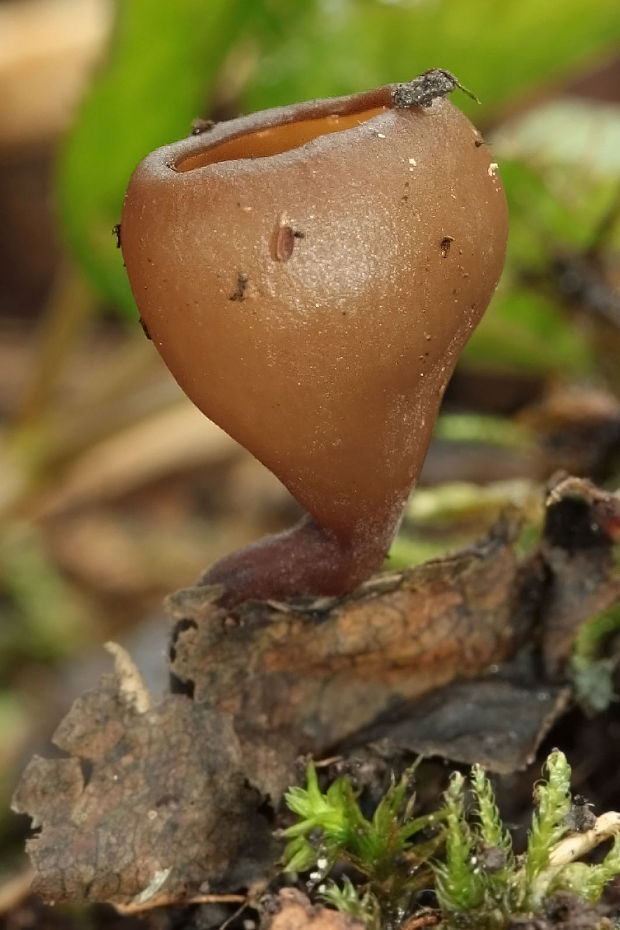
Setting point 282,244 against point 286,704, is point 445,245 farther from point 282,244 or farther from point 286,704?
point 286,704

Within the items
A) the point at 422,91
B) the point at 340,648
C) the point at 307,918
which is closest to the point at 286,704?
the point at 340,648

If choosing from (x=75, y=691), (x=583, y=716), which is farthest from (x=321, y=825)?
(x=75, y=691)

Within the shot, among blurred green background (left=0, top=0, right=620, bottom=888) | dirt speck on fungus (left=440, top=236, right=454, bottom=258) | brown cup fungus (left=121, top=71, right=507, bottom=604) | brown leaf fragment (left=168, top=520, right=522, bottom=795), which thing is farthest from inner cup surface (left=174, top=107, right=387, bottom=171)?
blurred green background (left=0, top=0, right=620, bottom=888)

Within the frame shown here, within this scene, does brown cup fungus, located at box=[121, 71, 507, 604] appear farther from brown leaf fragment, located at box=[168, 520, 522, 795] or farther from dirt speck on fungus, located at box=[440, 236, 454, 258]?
brown leaf fragment, located at box=[168, 520, 522, 795]

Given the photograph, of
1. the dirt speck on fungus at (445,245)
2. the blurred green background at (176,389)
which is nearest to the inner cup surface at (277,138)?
the dirt speck on fungus at (445,245)

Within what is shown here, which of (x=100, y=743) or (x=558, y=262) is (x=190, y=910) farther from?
(x=558, y=262)

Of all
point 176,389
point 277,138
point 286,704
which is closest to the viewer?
point 277,138

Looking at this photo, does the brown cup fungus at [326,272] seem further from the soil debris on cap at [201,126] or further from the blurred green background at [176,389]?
the blurred green background at [176,389]
